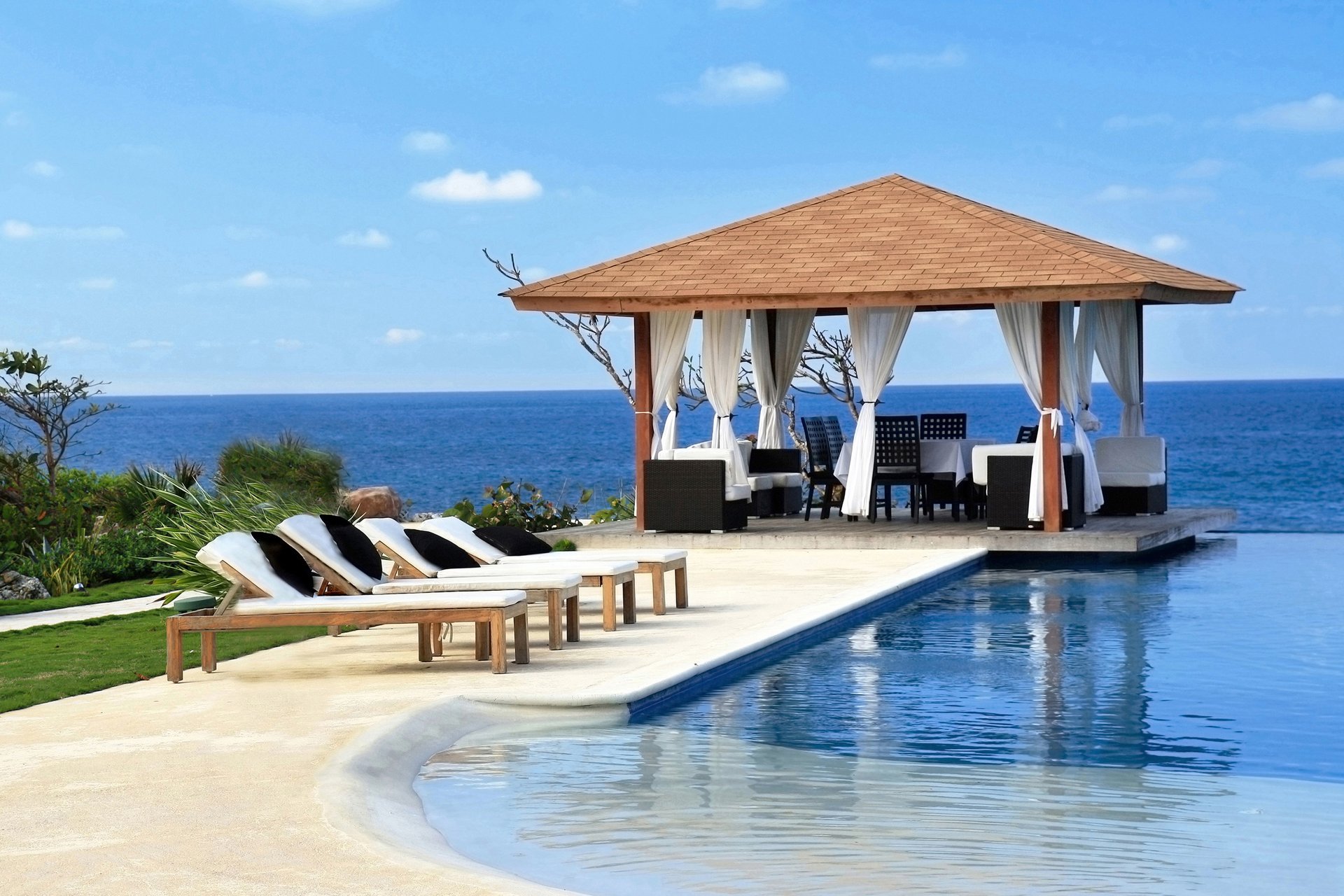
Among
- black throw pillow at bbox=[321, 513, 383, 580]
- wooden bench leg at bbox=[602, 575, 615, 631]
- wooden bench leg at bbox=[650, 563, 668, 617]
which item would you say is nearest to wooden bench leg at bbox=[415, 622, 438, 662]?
black throw pillow at bbox=[321, 513, 383, 580]

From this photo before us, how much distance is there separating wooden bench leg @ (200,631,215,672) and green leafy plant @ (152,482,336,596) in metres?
2.49

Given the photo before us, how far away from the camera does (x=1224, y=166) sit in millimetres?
62906

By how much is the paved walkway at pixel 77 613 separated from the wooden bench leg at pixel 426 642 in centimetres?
327

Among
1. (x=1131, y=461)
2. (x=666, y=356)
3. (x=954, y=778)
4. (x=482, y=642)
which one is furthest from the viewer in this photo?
(x=1131, y=461)

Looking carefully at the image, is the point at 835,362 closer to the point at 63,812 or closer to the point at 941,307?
the point at 941,307

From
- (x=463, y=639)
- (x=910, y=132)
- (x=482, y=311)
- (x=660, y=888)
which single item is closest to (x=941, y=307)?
(x=463, y=639)

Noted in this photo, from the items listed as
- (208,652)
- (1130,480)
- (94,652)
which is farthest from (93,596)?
(1130,480)

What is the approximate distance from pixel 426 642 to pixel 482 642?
12.0 inches

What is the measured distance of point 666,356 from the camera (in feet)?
52.7

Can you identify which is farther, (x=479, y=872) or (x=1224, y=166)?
(x=1224, y=166)

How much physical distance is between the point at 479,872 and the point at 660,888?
1.89ft

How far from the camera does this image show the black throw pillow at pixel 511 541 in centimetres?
1077

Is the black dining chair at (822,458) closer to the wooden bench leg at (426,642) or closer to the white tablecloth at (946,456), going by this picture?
the white tablecloth at (946,456)

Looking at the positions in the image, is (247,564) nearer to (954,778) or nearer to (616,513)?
(954,778)
